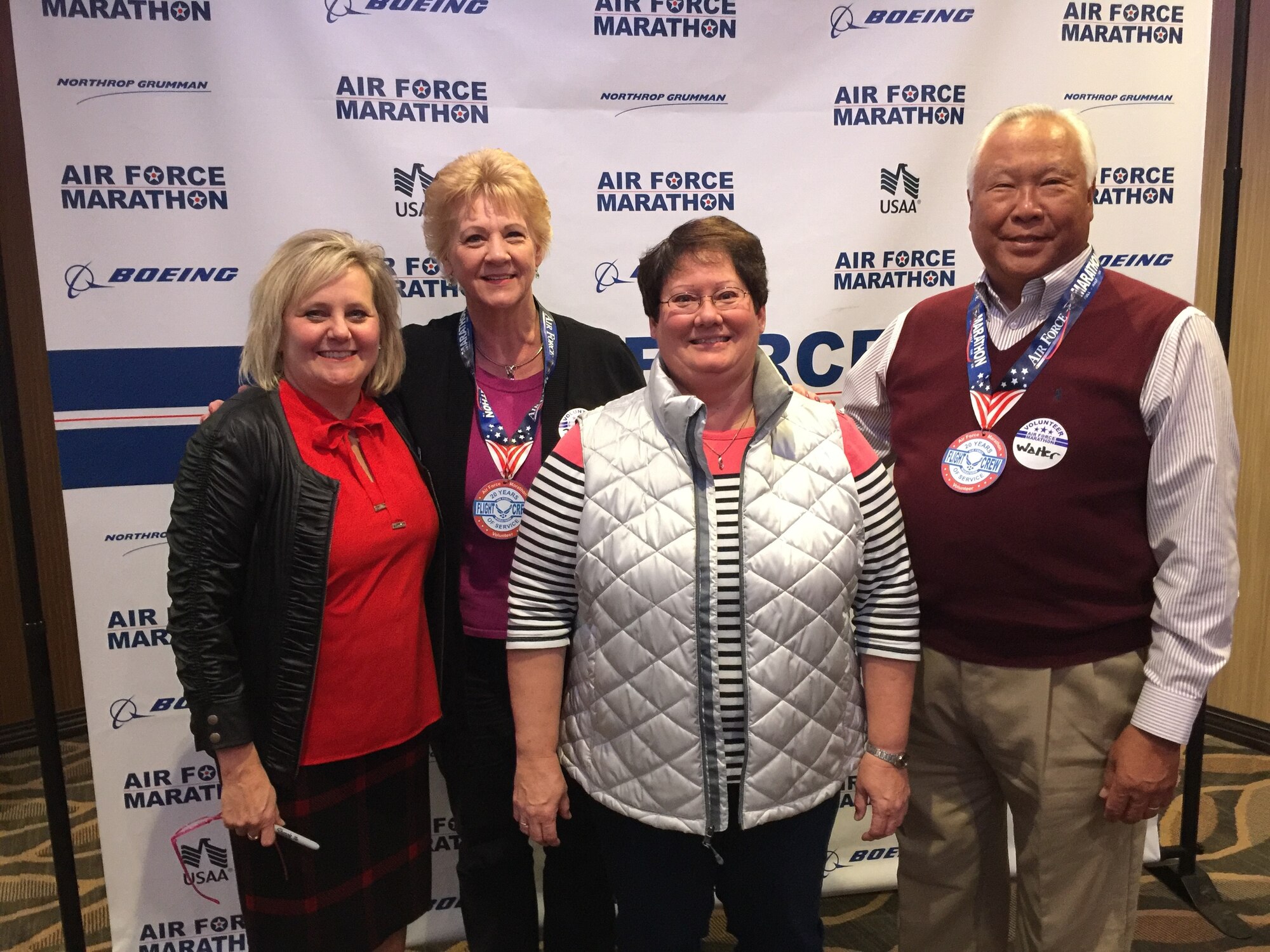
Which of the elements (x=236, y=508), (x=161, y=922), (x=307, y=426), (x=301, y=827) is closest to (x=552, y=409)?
(x=307, y=426)

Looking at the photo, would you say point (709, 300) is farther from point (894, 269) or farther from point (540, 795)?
point (894, 269)

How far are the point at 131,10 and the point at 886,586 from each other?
228 centimetres

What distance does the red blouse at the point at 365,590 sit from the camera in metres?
1.67

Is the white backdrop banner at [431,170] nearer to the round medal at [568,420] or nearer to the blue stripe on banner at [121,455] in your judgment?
the blue stripe on banner at [121,455]

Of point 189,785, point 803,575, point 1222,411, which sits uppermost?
point 1222,411

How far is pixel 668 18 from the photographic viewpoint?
2.41 meters

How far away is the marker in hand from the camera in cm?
167

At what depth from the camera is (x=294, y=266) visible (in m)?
1.71

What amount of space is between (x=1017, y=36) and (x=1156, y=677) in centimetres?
186

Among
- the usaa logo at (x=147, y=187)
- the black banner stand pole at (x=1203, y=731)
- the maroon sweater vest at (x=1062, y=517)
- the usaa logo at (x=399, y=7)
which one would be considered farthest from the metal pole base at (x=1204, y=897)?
the usaa logo at (x=147, y=187)

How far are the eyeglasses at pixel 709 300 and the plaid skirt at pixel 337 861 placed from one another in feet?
3.46

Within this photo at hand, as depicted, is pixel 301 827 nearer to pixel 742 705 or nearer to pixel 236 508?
pixel 236 508

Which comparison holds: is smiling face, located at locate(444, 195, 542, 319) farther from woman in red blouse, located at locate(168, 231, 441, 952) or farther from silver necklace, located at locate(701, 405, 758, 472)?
silver necklace, located at locate(701, 405, 758, 472)

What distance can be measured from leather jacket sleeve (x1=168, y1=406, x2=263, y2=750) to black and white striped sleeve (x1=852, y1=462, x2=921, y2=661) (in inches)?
44.5
